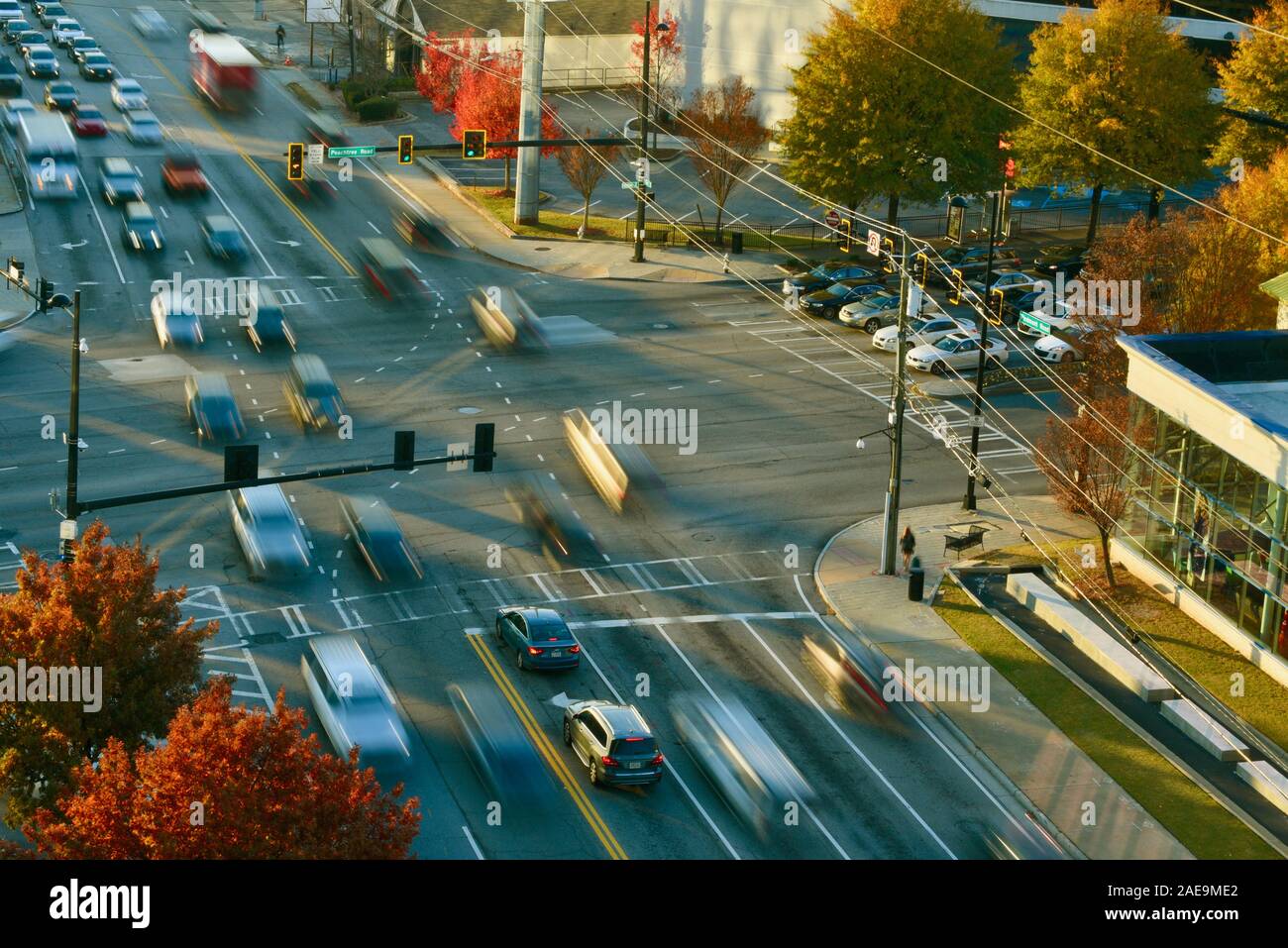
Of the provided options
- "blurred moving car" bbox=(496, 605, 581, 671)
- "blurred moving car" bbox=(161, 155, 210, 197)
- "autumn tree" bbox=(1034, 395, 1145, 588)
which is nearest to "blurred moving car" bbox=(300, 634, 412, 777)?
"blurred moving car" bbox=(496, 605, 581, 671)

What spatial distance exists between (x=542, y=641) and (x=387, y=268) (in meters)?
35.2

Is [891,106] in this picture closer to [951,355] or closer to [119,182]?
[951,355]

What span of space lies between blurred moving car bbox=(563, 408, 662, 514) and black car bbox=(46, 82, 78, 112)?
47625mm

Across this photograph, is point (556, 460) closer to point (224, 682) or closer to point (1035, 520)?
point (1035, 520)

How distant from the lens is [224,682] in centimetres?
2439

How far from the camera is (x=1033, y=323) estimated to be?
61.8 meters

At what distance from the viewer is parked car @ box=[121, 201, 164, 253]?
221 ft

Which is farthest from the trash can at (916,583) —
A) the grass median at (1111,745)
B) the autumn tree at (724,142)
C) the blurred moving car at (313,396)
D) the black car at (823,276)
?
the autumn tree at (724,142)

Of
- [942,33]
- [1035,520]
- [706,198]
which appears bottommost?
[1035,520]

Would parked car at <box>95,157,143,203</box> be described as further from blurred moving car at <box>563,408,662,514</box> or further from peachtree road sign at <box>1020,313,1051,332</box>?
peachtree road sign at <box>1020,313,1051,332</box>

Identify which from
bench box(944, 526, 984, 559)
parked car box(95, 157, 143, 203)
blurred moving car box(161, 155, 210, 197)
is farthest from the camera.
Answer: blurred moving car box(161, 155, 210, 197)

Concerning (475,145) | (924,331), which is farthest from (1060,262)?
(475,145)
